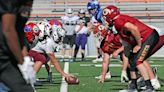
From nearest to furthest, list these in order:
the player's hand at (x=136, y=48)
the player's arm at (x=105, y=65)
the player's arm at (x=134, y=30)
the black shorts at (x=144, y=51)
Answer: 1. the player's arm at (x=134, y=30)
2. the player's hand at (x=136, y=48)
3. the black shorts at (x=144, y=51)
4. the player's arm at (x=105, y=65)

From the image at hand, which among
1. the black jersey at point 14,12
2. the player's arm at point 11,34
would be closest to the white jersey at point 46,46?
the black jersey at point 14,12

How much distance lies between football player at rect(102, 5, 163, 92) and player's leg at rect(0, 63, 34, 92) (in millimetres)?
4779

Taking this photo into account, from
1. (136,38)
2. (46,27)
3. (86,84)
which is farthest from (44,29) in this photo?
(136,38)

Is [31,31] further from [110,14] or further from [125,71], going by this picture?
[125,71]

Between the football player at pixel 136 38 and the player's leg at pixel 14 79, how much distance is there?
4.78 meters

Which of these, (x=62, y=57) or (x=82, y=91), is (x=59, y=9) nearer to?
(x=62, y=57)

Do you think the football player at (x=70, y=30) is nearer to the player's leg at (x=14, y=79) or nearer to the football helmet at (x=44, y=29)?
the football helmet at (x=44, y=29)

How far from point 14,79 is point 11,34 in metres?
0.37

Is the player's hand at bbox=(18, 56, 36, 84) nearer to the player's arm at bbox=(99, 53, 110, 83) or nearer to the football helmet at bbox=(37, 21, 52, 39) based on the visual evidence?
the football helmet at bbox=(37, 21, 52, 39)

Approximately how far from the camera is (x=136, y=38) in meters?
9.23

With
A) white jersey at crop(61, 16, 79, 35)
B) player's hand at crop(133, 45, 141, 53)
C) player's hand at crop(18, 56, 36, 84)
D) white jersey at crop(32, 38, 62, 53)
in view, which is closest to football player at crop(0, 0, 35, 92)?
player's hand at crop(18, 56, 36, 84)

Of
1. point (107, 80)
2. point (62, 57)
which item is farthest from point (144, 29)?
point (62, 57)

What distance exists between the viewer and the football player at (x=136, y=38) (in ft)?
30.5

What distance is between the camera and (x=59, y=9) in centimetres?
2880
